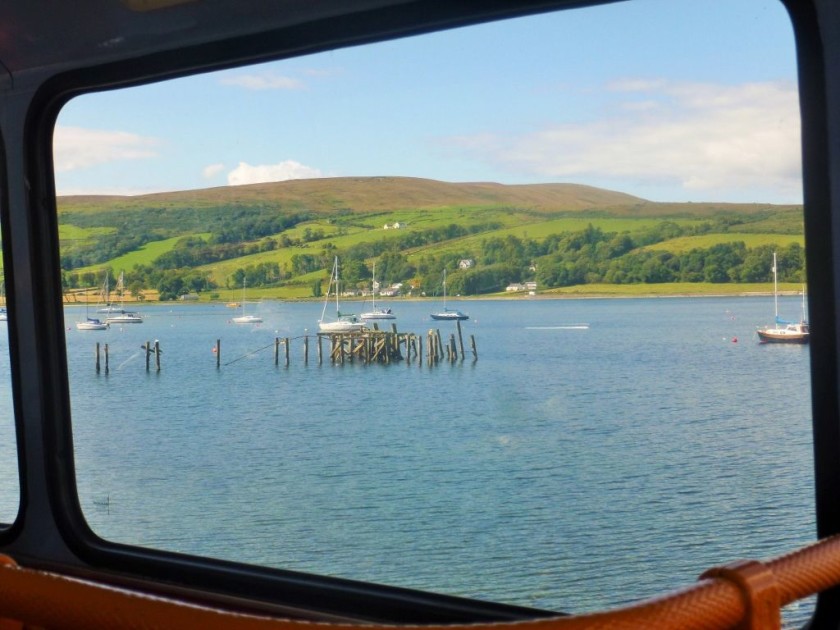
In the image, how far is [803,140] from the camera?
1.67 m

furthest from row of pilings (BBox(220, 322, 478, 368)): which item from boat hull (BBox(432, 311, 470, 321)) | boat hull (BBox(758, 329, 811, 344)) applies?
boat hull (BBox(758, 329, 811, 344))

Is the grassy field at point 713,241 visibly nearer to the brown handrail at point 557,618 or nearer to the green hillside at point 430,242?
the green hillside at point 430,242

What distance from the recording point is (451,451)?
72.0ft

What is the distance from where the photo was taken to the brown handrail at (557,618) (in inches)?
21.9

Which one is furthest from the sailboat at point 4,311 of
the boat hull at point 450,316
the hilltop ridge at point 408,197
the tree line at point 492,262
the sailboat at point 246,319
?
the sailboat at point 246,319

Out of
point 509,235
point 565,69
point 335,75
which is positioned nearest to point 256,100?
point 335,75

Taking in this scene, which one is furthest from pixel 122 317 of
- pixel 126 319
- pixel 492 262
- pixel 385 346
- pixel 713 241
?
pixel 713 241

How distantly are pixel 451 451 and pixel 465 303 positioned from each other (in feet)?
49.9

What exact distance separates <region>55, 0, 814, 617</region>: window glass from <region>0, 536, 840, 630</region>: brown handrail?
0.80 meters

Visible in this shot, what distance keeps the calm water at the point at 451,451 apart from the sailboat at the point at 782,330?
4986 millimetres

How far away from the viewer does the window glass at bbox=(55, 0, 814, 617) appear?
317 centimetres

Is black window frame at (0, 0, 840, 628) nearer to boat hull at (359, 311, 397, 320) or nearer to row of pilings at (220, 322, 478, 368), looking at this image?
boat hull at (359, 311, 397, 320)

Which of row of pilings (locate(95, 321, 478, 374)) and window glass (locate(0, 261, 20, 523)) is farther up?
window glass (locate(0, 261, 20, 523))

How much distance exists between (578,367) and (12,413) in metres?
14.8
